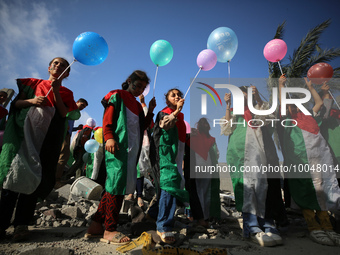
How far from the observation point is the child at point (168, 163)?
223 centimetres

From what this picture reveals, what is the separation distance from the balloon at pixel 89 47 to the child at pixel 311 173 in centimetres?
231

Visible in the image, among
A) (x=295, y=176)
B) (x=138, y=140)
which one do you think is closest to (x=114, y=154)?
(x=138, y=140)

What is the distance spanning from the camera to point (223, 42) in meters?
3.44

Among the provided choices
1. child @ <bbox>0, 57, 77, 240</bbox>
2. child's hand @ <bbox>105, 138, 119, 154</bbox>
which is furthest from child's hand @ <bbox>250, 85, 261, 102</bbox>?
child @ <bbox>0, 57, 77, 240</bbox>

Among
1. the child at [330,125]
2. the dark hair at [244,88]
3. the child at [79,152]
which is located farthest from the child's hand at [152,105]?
the child at [79,152]

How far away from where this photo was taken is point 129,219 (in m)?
3.11

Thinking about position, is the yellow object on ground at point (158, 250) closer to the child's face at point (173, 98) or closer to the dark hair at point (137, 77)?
the child's face at point (173, 98)

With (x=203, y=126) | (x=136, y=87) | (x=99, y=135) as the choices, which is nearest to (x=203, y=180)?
(x=203, y=126)

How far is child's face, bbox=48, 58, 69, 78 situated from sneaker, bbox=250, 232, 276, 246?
2816 millimetres

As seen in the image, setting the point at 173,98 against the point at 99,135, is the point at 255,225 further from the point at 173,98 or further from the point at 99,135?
the point at 99,135

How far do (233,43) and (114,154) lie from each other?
8.52 feet

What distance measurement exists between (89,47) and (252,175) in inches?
95.2

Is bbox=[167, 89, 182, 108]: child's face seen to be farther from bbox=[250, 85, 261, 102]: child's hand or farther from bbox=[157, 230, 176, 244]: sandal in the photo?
bbox=[157, 230, 176, 244]: sandal

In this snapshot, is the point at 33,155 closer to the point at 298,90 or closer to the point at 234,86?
the point at 234,86
